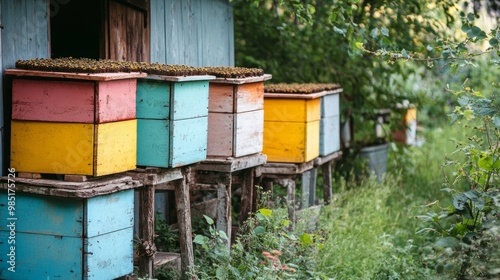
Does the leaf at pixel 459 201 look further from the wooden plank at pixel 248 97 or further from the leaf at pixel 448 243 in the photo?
the wooden plank at pixel 248 97

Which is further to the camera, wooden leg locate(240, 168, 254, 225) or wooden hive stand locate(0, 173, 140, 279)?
wooden leg locate(240, 168, 254, 225)

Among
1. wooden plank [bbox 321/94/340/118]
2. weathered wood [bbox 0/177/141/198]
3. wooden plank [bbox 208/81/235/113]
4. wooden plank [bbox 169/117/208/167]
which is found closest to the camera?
weathered wood [bbox 0/177/141/198]

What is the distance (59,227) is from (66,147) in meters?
0.51

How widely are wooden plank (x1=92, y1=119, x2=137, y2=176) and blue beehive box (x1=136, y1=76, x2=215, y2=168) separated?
14cm

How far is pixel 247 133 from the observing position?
675 cm

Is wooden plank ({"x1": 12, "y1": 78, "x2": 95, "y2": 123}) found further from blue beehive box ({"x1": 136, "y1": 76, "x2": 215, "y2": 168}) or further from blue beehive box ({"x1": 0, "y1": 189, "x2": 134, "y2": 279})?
blue beehive box ({"x1": 136, "y1": 76, "x2": 215, "y2": 168})

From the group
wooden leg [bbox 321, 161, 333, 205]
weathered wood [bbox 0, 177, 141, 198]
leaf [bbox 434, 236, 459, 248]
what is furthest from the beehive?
wooden leg [bbox 321, 161, 333, 205]

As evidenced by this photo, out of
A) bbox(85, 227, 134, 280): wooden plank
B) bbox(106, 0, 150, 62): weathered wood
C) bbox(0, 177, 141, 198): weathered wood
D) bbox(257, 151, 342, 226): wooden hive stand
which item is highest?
bbox(106, 0, 150, 62): weathered wood

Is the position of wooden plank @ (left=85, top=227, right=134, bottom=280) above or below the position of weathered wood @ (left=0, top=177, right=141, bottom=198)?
below

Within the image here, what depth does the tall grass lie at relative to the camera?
712 cm

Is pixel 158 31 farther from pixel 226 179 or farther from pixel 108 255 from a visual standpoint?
pixel 108 255

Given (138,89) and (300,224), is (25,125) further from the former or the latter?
(300,224)

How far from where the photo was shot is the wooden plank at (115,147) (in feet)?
17.1

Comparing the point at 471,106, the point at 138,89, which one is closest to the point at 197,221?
the point at 138,89
